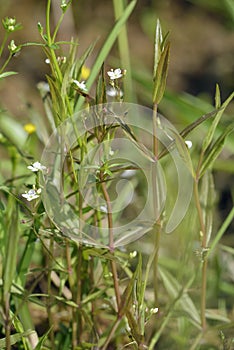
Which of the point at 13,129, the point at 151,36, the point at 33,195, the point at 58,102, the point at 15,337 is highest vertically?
the point at 151,36

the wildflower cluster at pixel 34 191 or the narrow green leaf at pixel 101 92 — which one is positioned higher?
the narrow green leaf at pixel 101 92

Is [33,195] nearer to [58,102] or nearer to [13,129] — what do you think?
[58,102]

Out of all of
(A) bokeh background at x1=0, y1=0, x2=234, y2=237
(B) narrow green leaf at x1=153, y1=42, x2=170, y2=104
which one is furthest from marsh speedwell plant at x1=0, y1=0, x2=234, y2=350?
(A) bokeh background at x1=0, y1=0, x2=234, y2=237

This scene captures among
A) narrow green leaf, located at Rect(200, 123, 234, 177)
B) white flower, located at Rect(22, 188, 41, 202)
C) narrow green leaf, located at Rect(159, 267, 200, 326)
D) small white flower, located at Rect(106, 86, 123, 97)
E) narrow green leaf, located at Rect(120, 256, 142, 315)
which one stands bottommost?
narrow green leaf, located at Rect(120, 256, 142, 315)

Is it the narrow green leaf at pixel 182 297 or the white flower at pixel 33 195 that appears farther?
the narrow green leaf at pixel 182 297

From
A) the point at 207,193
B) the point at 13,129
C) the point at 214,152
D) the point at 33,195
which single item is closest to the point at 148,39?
the point at 13,129

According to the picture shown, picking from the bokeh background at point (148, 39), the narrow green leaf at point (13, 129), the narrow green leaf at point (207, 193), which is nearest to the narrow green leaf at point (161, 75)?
the narrow green leaf at point (207, 193)

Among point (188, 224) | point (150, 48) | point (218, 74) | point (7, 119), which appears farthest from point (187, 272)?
point (150, 48)

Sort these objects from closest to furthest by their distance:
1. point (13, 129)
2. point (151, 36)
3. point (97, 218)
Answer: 1. point (97, 218)
2. point (13, 129)
3. point (151, 36)

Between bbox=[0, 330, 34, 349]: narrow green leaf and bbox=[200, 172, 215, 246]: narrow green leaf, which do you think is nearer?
bbox=[0, 330, 34, 349]: narrow green leaf

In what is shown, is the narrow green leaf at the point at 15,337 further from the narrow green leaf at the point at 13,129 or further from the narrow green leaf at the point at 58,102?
the narrow green leaf at the point at 13,129

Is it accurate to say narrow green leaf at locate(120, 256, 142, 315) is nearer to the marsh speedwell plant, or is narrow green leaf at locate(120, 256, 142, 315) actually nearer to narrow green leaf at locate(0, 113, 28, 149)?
the marsh speedwell plant
